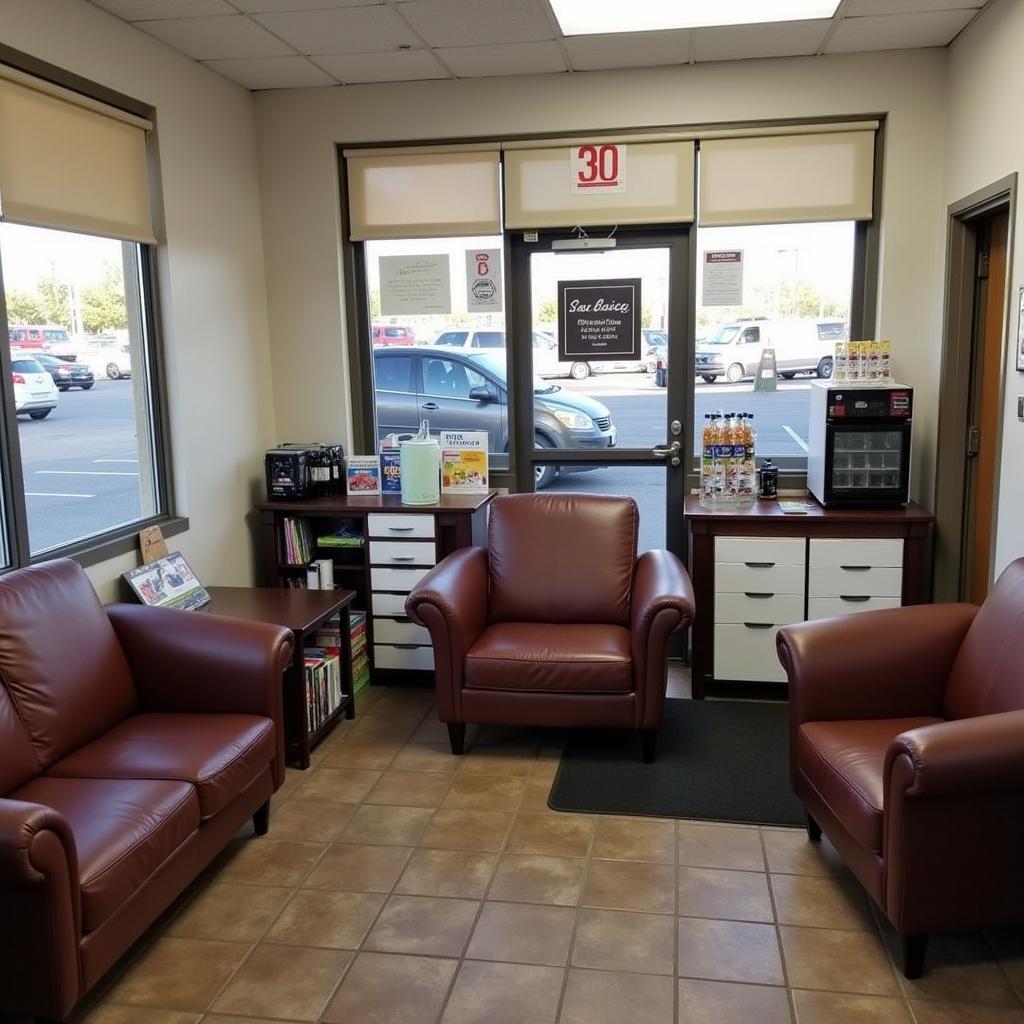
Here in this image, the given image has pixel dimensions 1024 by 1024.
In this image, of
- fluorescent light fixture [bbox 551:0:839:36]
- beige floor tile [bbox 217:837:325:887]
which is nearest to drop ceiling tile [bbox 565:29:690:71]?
fluorescent light fixture [bbox 551:0:839:36]

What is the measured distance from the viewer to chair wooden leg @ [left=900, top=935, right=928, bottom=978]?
2.23 meters

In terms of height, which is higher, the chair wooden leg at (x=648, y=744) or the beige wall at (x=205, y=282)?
the beige wall at (x=205, y=282)

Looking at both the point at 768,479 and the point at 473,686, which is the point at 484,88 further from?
the point at 473,686

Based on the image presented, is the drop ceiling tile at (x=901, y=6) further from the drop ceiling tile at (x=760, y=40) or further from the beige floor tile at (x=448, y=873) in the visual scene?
the beige floor tile at (x=448, y=873)

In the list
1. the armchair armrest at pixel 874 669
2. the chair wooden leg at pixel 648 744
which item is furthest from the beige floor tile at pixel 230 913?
the armchair armrest at pixel 874 669

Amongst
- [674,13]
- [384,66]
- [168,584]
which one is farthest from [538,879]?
[384,66]

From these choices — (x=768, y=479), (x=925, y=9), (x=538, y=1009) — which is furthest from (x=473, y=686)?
(x=925, y=9)

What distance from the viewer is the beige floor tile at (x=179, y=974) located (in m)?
2.22

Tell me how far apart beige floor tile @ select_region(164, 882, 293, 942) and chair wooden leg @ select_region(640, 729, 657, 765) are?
136 centimetres

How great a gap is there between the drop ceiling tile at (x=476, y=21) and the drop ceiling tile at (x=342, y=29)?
0.08m

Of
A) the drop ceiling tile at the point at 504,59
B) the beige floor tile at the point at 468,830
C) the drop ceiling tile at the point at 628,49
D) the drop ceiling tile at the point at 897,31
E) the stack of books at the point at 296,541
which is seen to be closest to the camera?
the beige floor tile at the point at 468,830

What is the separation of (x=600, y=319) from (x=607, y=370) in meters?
0.24

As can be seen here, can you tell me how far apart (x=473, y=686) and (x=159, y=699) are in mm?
1082

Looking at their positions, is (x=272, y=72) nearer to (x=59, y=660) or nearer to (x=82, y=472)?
(x=82, y=472)
